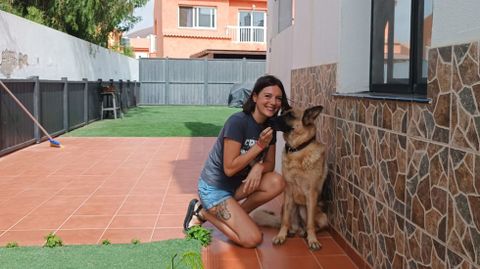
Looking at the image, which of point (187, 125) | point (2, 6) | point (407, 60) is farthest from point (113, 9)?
point (407, 60)

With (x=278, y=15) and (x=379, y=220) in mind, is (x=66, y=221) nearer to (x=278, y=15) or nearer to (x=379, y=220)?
(x=379, y=220)

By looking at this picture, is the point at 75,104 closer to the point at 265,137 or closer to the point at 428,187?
the point at 265,137

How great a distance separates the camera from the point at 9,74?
1009 centimetres

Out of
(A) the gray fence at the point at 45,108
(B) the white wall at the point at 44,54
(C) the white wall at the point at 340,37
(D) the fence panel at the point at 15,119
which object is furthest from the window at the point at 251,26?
(C) the white wall at the point at 340,37

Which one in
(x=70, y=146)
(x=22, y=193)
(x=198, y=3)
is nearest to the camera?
(x=22, y=193)

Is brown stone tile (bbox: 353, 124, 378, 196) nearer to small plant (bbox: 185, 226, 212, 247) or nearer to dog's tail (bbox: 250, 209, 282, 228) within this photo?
dog's tail (bbox: 250, 209, 282, 228)

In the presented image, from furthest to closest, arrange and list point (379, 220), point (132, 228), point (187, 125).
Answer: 1. point (187, 125)
2. point (132, 228)
3. point (379, 220)

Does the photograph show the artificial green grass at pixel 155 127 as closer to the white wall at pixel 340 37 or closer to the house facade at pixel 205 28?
the white wall at pixel 340 37

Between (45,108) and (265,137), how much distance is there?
8.61m

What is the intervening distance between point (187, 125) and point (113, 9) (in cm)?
524

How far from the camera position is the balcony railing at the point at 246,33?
33.9m

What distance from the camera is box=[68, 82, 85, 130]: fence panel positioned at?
13.6 metres

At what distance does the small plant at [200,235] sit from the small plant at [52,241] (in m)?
1.07

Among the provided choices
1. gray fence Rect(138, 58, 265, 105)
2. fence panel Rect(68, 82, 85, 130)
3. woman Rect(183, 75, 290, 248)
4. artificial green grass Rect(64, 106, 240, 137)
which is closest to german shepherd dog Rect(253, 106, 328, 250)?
woman Rect(183, 75, 290, 248)
